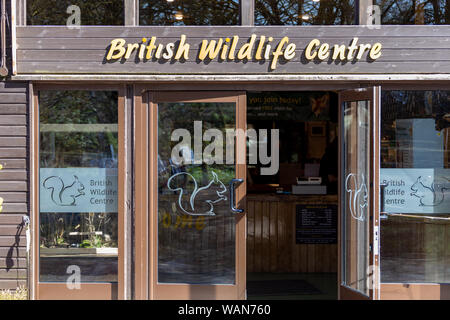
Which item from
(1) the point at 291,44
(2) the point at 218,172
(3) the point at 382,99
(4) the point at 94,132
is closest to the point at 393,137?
(3) the point at 382,99

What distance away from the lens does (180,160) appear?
613cm

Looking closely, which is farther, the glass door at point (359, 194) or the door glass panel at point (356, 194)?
the door glass panel at point (356, 194)

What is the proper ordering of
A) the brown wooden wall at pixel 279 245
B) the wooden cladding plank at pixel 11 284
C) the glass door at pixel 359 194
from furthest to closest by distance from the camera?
the brown wooden wall at pixel 279 245 → the wooden cladding plank at pixel 11 284 → the glass door at pixel 359 194

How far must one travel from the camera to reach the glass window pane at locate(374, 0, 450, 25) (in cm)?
607

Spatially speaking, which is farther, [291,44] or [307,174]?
[307,174]

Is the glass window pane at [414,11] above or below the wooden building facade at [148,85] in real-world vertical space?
above

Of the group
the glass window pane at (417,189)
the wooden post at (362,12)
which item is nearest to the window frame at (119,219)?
the wooden post at (362,12)

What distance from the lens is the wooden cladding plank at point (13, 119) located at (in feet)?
19.6

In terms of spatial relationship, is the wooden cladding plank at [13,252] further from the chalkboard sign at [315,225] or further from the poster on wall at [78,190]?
the chalkboard sign at [315,225]

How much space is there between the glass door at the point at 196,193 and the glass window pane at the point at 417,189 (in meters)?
1.54
